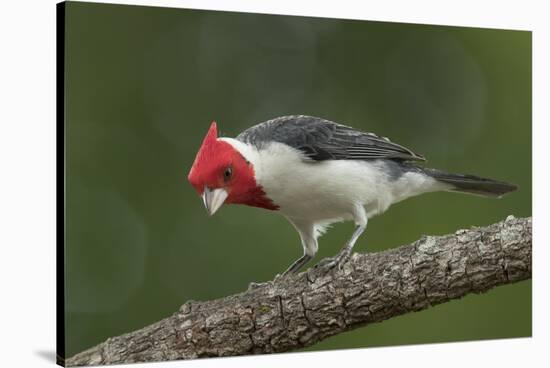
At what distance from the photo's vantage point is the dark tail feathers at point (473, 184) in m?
6.40

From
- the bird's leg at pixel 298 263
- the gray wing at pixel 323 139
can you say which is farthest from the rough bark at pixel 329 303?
the gray wing at pixel 323 139

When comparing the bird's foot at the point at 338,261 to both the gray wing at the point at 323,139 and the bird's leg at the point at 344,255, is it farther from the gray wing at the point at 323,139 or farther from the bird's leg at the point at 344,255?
the gray wing at the point at 323,139

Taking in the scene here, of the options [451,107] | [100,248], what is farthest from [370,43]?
[100,248]

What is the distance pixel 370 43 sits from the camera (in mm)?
6660

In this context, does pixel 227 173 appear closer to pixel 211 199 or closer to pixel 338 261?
pixel 211 199

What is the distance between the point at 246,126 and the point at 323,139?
838 mm

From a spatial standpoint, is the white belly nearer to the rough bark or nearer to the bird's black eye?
the bird's black eye

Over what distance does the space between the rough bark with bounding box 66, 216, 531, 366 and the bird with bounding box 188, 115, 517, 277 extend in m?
0.30

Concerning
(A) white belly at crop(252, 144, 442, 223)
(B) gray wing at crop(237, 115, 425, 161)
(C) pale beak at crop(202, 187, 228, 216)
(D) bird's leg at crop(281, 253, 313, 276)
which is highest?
(B) gray wing at crop(237, 115, 425, 161)

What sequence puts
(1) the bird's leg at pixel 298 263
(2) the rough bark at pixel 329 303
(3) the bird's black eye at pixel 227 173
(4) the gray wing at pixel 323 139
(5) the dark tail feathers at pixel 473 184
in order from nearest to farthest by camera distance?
(2) the rough bark at pixel 329 303
(3) the bird's black eye at pixel 227 173
(4) the gray wing at pixel 323 139
(1) the bird's leg at pixel 298 263
(5) the dark tail feathers at pixel 473 184

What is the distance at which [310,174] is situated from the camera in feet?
19.3

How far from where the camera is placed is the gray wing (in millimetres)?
5945

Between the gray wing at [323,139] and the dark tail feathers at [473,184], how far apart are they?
215 millimetres

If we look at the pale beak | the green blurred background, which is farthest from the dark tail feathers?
the pale beak
